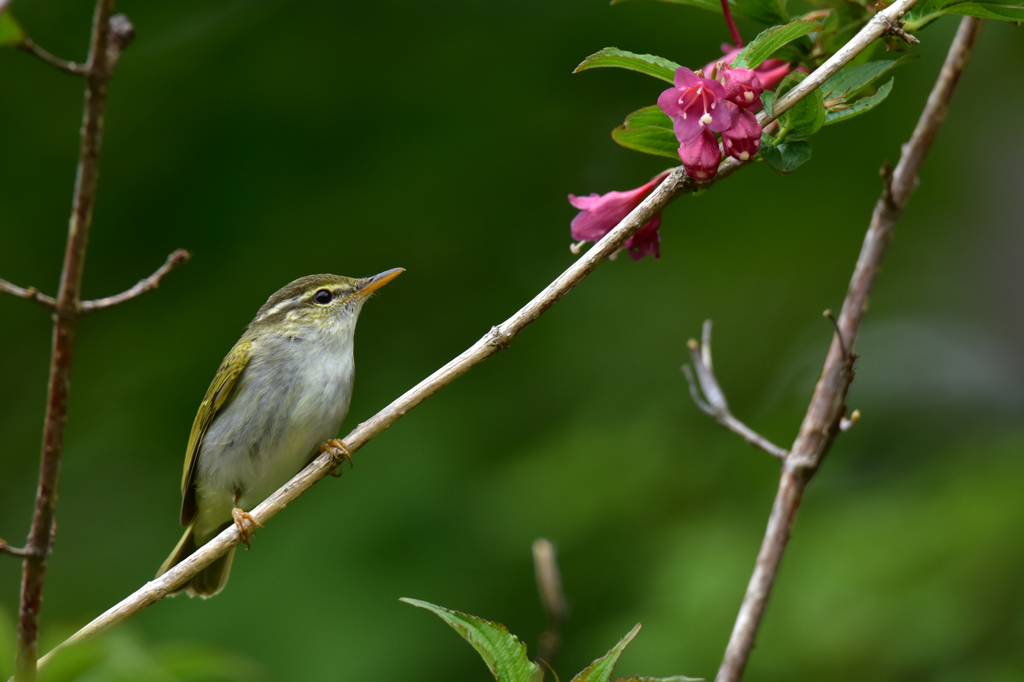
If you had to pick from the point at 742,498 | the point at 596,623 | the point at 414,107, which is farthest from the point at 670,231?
the point at 596,623

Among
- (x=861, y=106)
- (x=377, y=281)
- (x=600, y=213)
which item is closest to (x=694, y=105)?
(x=861, y=106)

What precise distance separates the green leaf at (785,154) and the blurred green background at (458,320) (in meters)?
2.37

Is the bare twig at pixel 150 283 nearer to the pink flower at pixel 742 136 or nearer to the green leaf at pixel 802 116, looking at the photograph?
the pink flower at pixel 742 136

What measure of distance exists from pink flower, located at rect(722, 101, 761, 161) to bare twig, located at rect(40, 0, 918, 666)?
0.13ft

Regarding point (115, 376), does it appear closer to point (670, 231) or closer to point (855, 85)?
point (670, 231)

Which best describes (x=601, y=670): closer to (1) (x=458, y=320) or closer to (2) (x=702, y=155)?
(2) (x=702, y=155)

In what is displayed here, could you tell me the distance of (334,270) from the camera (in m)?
5.98

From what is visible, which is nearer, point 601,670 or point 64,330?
point 64,330

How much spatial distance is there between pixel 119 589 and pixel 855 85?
5.07 m

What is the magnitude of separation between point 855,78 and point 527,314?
0.91 meters

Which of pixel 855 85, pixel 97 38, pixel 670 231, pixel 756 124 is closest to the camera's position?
pixel 97 38

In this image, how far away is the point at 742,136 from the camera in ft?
6.06

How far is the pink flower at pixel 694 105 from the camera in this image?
180cm

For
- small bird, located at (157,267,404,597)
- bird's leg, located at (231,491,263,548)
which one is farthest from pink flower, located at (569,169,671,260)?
small bird, located at (157,267,404,597)
